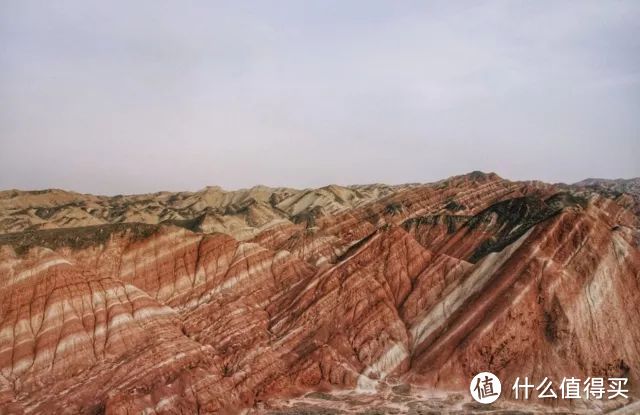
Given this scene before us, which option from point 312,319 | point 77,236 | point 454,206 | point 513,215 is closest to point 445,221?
point 513,215

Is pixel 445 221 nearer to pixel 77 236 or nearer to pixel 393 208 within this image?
pixel 393 208

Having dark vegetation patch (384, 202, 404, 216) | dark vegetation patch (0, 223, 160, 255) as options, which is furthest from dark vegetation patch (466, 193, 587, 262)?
dark vegetation patch (0, 223, 160, 255)

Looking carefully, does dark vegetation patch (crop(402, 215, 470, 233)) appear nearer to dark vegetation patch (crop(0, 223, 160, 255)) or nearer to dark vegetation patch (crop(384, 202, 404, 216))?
dark vegetation patch (crop(384, 202, 404, 216))

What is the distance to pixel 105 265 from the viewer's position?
65000 mm

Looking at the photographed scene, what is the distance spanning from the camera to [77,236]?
66625 mm

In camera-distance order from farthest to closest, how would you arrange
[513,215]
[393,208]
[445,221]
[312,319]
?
[393,208], [445,221], [513,215], [312,319]

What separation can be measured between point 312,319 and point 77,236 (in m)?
28.6

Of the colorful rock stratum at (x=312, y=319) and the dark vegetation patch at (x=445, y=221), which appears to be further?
the dark vegetation patch at (x=445, y=221)

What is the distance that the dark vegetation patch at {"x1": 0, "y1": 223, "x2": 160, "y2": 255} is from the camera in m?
61.2

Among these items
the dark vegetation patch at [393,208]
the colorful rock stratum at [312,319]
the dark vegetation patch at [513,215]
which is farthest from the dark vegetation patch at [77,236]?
the dark vegetation patch at [393,208]

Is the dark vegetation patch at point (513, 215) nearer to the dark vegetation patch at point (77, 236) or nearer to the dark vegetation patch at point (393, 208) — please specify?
the dark vegetation patch at point (393, 208)

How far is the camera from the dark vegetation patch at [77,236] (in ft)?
201

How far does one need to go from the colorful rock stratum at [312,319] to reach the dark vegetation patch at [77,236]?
185 mm

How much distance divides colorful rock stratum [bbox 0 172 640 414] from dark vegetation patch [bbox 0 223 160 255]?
7.3 inches
